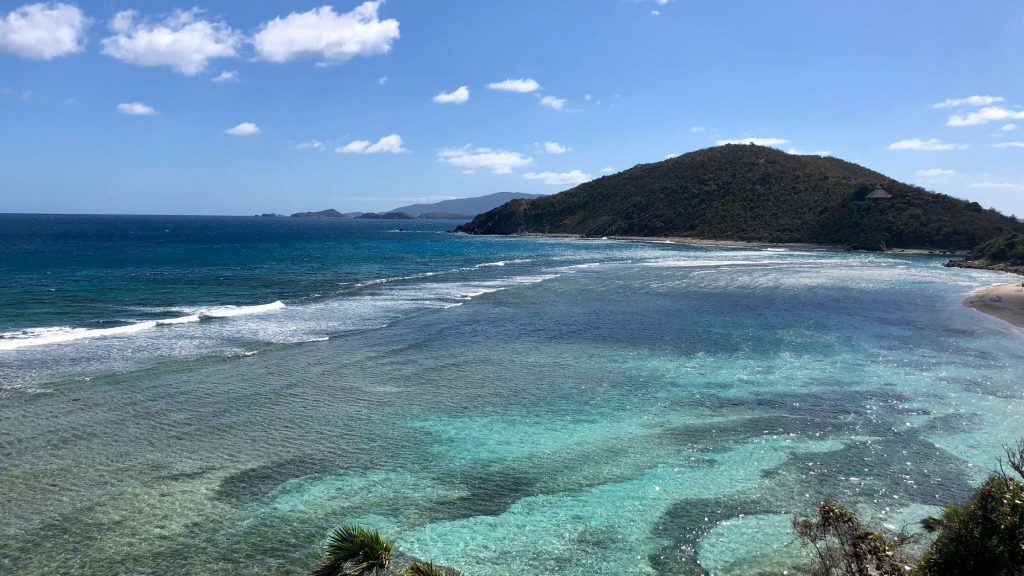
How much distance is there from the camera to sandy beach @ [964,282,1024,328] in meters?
36.8

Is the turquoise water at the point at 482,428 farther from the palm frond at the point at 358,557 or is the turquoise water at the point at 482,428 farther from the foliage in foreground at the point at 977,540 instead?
the palm frond at the point at 358,557

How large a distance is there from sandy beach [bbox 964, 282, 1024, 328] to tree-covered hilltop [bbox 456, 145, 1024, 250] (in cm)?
5565

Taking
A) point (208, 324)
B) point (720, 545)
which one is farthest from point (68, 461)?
point (208, 324)

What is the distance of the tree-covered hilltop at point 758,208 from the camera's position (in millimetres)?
100062

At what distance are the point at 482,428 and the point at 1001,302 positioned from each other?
3943 centimetres

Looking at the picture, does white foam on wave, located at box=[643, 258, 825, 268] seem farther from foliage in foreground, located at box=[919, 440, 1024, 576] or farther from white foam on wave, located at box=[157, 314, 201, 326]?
foliage in foreground, located at box=[919, 440, 1024, 576]

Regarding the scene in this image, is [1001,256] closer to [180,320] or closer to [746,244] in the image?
[746,244]

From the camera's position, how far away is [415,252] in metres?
92.9

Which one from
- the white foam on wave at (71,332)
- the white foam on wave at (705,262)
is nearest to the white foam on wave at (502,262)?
the white foam on wave at (705,262)

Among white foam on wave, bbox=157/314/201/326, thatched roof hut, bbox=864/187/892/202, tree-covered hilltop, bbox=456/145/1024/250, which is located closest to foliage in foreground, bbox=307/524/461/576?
white foam on wave, bbox=157/314/201/326

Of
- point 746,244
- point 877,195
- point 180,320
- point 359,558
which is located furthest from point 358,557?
point 877,195

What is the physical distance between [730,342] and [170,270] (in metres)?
50.5

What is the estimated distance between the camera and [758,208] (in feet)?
410

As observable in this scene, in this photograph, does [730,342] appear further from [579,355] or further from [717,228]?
[717,228]
